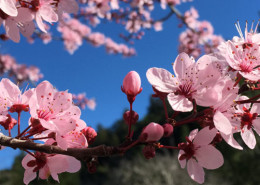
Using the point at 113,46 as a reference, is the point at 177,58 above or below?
below

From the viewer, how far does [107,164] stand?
25125 millimetres

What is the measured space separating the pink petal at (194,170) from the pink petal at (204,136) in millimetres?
85

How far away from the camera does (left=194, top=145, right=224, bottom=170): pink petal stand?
0.90m

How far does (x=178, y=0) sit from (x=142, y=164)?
7982 millimetres

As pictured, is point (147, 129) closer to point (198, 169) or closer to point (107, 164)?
point (198, 169)

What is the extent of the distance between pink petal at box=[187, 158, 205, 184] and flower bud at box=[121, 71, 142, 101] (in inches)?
12.9

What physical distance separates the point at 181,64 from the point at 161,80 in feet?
0.40

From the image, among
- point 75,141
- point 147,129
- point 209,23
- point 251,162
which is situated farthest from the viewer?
point 251,162

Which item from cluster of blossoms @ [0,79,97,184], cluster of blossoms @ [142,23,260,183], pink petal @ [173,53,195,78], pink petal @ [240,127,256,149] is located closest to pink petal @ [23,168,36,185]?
cluster of blossoms @ [0,79,97,184]

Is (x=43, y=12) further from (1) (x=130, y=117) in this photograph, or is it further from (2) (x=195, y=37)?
(2) (x=195, y=37)

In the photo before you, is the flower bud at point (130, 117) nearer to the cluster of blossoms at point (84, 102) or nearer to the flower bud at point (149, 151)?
the flower bud at point (149, 151)

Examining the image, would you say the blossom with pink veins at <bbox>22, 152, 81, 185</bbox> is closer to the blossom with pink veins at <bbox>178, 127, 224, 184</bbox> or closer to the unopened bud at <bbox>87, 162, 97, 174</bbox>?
the unopened bud at <bbox>87, 162, 97, 174</bbox>

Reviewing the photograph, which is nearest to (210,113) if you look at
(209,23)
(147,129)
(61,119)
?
(147,129)

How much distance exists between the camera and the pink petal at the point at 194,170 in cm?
94
